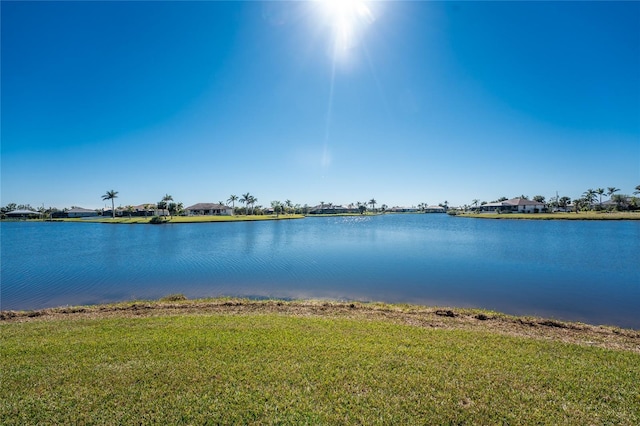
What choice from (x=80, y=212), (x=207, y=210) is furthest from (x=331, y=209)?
(x=80, y=212)

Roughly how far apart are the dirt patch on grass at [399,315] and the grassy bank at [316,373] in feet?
0.43

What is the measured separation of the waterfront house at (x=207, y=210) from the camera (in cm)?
12150

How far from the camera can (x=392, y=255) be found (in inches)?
1093

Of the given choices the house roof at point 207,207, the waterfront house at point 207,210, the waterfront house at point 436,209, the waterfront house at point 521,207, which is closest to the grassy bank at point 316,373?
the waterfront house at point 207,210

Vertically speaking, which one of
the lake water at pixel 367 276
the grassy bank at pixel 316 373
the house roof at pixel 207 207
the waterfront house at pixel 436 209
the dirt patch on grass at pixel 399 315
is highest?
the house roof at pixel 207 207

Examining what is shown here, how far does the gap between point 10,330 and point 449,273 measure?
22312 mm

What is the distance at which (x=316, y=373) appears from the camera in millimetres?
6242

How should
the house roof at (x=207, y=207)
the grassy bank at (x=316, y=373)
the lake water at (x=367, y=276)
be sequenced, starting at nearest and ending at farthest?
1. the grassy bank at (x=316, y=373)
2. the lake water at (x=367, y=276)
3. the house roof at (x=207, y=207)

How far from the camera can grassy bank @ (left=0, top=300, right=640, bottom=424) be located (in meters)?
5.07

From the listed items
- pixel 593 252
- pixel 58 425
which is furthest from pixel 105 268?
pixel 593 252

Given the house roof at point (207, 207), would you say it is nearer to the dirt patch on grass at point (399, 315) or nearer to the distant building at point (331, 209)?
the distant building at point (331, 209)

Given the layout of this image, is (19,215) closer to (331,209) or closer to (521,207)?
(331,209)

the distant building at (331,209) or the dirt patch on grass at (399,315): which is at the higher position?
the distant building at (331,209)

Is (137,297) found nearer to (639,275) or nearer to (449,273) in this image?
(449,273)
